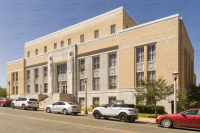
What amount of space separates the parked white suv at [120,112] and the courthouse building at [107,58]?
8.29 metres

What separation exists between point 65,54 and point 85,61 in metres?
5.61

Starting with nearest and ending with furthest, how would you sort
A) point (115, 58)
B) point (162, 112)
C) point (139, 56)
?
1. point (162, 112)
2. point (139, 56)
3. point (115, 58)

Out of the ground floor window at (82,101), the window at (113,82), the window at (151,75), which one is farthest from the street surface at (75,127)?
the ground floor window at (82,101)

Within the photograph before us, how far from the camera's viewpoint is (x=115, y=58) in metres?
31.0

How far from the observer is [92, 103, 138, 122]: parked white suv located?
54.5 ft

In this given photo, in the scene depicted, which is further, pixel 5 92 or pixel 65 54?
pixel 5 92

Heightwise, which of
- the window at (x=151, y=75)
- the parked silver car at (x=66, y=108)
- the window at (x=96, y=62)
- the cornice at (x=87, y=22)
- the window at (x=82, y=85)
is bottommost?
the parked silver car at (x=66, y=108)

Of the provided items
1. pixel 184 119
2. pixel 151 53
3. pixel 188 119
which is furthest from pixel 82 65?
pixel 188 119

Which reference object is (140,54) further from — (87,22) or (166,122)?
(166,122)

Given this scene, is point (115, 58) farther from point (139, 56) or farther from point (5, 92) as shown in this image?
point (5, 92)

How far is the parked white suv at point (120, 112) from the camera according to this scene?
16.6 metres

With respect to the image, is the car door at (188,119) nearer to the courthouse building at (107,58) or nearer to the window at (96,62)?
the courthouse building at (107,58)

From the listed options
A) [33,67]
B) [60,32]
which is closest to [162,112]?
[60,32]

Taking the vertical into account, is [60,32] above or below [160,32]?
above
